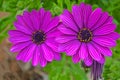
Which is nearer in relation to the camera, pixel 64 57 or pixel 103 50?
pixel 103 50

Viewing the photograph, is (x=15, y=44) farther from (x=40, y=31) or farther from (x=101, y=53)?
(x=101, y=53)

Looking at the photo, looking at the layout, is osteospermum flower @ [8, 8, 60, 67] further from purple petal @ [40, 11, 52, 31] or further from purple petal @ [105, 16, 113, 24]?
purple petal @ [105, 16, 113, 24]

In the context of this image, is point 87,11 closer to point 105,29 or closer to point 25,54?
point 105,29

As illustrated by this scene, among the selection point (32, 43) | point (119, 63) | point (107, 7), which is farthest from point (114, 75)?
point (32, 43)

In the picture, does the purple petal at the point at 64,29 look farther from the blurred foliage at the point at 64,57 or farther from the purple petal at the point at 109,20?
the blurred foliage at the point at 64,57

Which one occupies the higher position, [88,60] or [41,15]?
[41,15]

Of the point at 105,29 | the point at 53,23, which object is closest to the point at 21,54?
the point at 53,23

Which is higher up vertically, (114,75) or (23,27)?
(23,27)
